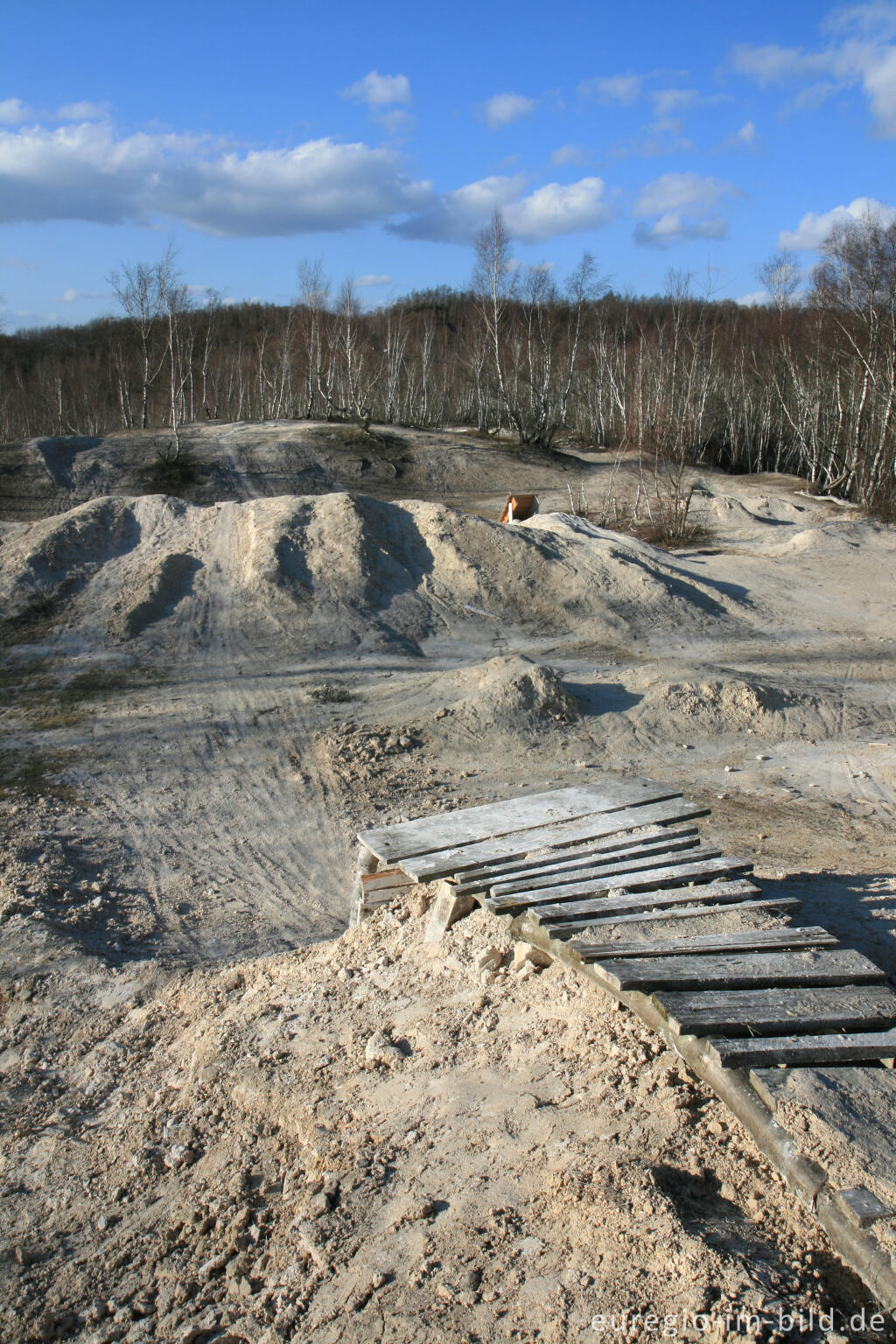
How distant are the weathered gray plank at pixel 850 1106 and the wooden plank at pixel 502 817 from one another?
2439 millimetres

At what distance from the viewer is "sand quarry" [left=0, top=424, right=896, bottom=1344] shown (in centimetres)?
280

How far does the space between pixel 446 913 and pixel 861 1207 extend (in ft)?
7.80

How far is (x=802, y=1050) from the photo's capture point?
127 inches

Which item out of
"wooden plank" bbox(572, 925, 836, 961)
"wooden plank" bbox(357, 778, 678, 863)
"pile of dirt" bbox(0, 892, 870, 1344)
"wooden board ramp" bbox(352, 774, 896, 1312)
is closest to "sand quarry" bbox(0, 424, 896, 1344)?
"pile of dirt" bbox(0, 892, 870, 1344)

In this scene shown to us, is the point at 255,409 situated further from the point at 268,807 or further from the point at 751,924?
the point at 751,924

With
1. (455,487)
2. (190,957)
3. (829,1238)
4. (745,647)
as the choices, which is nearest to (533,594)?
(745,647)

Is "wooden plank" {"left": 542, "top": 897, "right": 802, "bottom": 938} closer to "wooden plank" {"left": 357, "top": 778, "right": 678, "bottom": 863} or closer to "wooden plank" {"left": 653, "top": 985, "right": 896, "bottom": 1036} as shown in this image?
"wooden plank" {"left": 653, "top": 985, "right": 896, "bottom": 1036}

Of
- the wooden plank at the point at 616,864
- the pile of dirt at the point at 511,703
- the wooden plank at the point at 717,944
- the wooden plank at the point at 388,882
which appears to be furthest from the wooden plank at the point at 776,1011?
the pile of dirt at the point at 511,703

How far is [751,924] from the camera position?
4.27 metres

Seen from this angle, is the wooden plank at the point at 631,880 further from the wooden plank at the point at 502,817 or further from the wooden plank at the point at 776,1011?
the wooden plank at the point at 776,1011

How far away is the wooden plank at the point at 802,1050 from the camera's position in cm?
316

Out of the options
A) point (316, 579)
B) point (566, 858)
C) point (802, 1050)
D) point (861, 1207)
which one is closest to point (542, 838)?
point (566, 858)

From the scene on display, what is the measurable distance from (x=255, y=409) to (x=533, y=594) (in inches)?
1803

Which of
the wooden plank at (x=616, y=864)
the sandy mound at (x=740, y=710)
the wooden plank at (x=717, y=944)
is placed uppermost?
the wooden plank at (x=717, y=944)
